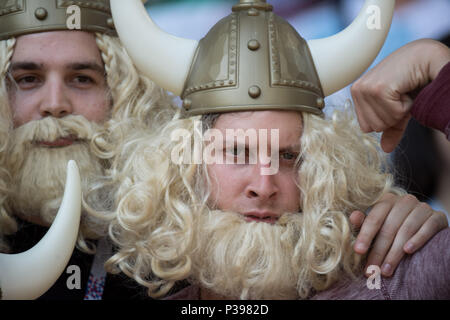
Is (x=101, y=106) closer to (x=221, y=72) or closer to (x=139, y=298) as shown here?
(x=221, y=72)

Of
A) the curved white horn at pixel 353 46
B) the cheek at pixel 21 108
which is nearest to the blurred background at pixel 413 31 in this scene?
the cheek at pixel 21 108

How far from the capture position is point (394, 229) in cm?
184

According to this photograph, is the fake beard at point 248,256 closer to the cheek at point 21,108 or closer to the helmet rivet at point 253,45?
the helmet rivet at point 253,45

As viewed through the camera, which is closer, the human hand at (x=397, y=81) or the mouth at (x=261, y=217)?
the human hand at (x=397, y=81)

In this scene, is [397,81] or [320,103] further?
[320,103]

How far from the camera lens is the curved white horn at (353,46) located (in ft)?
6.41

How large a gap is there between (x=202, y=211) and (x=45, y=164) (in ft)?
2.08

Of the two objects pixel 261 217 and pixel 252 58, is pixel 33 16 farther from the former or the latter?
pixel 261 217

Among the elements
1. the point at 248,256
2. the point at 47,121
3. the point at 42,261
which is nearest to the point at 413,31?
the point at 248,256

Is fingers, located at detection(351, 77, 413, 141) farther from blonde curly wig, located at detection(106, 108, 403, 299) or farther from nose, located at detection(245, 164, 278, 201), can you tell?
nose, located at detection(245, 164, 278, 201)

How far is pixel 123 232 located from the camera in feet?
6.69

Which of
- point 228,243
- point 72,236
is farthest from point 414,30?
point 72,236

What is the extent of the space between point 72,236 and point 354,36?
110 centimetres

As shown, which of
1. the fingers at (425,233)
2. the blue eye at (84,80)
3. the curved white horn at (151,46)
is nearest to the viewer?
the fingers at (425,233)
